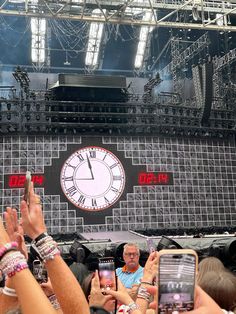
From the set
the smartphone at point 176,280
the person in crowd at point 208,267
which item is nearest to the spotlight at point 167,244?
the person in crowd at point 208,267

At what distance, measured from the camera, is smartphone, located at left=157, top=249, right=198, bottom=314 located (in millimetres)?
1054

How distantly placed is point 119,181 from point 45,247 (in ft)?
29.3

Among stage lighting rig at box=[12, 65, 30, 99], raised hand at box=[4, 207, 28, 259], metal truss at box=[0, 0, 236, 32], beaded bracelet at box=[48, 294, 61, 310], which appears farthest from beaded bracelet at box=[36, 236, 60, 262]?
stage lighting rig at box=[12, 65, 30, 99]

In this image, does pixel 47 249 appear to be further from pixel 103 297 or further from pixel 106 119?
pixel 106 119

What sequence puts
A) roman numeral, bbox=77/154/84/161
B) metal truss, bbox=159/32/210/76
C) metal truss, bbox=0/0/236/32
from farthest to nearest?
metal truss, bbox=159/32/210/76 → roman numeral, bbox=77/154/84/161 → metal truss, bbox=0/0/236/32

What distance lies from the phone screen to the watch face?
8.83 meters

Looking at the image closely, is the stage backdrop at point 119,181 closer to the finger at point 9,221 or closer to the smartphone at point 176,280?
the finger at point 9,221

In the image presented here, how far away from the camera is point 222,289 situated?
4.41 ft

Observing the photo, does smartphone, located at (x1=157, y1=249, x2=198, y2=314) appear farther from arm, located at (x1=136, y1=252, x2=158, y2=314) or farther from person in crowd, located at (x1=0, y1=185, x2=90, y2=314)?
arm, located at (x1=136, y1=252, x2=158, y2=314)

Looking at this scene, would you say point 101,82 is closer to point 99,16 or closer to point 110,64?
point 99,16

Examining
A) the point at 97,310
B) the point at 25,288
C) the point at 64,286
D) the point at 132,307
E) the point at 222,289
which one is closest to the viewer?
the point at 25,288

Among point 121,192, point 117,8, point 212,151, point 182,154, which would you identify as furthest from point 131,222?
point 117,8

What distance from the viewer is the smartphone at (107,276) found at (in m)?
1.97

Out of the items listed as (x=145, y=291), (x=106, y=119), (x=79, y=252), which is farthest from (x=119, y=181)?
(x=145, y=291)
